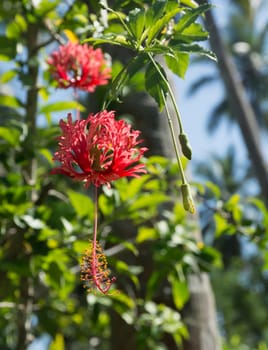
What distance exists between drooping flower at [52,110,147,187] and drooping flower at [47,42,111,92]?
0.37 meters

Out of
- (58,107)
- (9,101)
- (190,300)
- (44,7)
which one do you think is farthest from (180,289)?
(44,7)

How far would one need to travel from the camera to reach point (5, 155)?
174 centimetres

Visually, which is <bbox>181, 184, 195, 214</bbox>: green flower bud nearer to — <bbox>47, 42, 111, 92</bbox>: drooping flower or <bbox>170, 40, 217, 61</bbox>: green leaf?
<bbox>170, 40, 217, 61</bbox>: green leaf

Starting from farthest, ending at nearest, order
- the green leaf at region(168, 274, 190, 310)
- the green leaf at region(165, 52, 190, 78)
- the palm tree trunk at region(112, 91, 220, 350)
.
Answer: the palm tree trunk at region(112, 91, 220, 350), the green leaf at region(168, 274, 190, 310), the green leaf at region(165, 52, 190, 78)

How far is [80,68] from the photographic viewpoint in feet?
3.92

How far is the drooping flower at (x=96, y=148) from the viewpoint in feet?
2.68

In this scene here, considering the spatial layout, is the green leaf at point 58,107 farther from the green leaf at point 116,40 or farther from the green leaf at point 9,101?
the green leaf at point 116,40

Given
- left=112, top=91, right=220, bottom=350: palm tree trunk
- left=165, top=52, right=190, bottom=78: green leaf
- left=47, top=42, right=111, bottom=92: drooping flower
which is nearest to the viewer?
left=165, top=52, right=190, bottom=78: green leaf

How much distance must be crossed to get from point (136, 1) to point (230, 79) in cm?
777

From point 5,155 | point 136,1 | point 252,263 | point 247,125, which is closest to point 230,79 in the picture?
point 247,125

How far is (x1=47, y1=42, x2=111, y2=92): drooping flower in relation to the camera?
3.91ft

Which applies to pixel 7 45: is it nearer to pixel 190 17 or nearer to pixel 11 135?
pixel 11 135

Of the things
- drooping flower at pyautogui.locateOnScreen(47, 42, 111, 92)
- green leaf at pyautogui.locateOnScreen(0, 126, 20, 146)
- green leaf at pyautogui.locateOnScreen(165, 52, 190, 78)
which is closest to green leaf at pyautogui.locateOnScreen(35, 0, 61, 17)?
green leaf at pyautogui.locateOnScreen(0, 126, 20, 146)

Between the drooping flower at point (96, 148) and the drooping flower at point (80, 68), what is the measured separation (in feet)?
1.20
